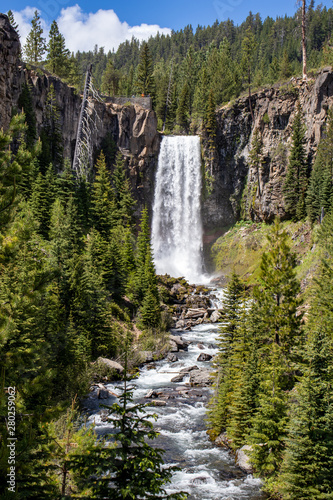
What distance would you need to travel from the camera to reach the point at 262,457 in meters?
13.1

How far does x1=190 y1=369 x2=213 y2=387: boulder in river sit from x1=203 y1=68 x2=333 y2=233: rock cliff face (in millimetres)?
35155

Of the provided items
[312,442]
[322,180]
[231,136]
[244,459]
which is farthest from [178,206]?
[312,442]

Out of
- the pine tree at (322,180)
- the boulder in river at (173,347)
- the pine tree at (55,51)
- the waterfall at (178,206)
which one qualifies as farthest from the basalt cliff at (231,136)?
the boulder in river at (173,347)

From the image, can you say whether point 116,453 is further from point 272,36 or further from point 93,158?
point 272,36

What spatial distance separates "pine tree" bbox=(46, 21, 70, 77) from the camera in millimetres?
63750

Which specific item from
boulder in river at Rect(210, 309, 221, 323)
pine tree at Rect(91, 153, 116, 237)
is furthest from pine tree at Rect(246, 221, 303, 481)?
pine tree at Rect(91, 153, 116, 237)

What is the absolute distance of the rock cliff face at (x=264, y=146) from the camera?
50812mm

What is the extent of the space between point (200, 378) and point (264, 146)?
44.6m

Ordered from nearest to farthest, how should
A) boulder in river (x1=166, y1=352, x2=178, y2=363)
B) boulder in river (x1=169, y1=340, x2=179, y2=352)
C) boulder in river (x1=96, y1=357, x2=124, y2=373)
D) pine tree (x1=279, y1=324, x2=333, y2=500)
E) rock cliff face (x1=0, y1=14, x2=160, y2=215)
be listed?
pine tree (x1=279, y1=324, x2=333, y2=500), boulder in river (x1=96, y1=357, x2=124, y2=373), boulder in river (x1=166, y1=352, x2=178, y2=363), boulder in river (x1=169, y1=340, x2=179, y2=352), rock cliff face (x1=0, y1=14, x2=160, y2=215)

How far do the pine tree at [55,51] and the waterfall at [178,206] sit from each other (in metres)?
24.6

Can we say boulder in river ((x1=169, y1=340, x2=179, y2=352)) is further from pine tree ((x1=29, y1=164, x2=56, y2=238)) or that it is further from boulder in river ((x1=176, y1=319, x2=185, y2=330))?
pine tree ((x1=29, y1=164, x2=56, y2=238))

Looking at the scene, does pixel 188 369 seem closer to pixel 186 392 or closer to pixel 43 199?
pixel 186 392

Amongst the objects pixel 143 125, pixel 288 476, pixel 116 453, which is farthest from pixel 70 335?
pixel 143 125

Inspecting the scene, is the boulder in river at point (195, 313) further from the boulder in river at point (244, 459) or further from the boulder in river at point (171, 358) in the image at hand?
the boulder in river at point (244, 459)
